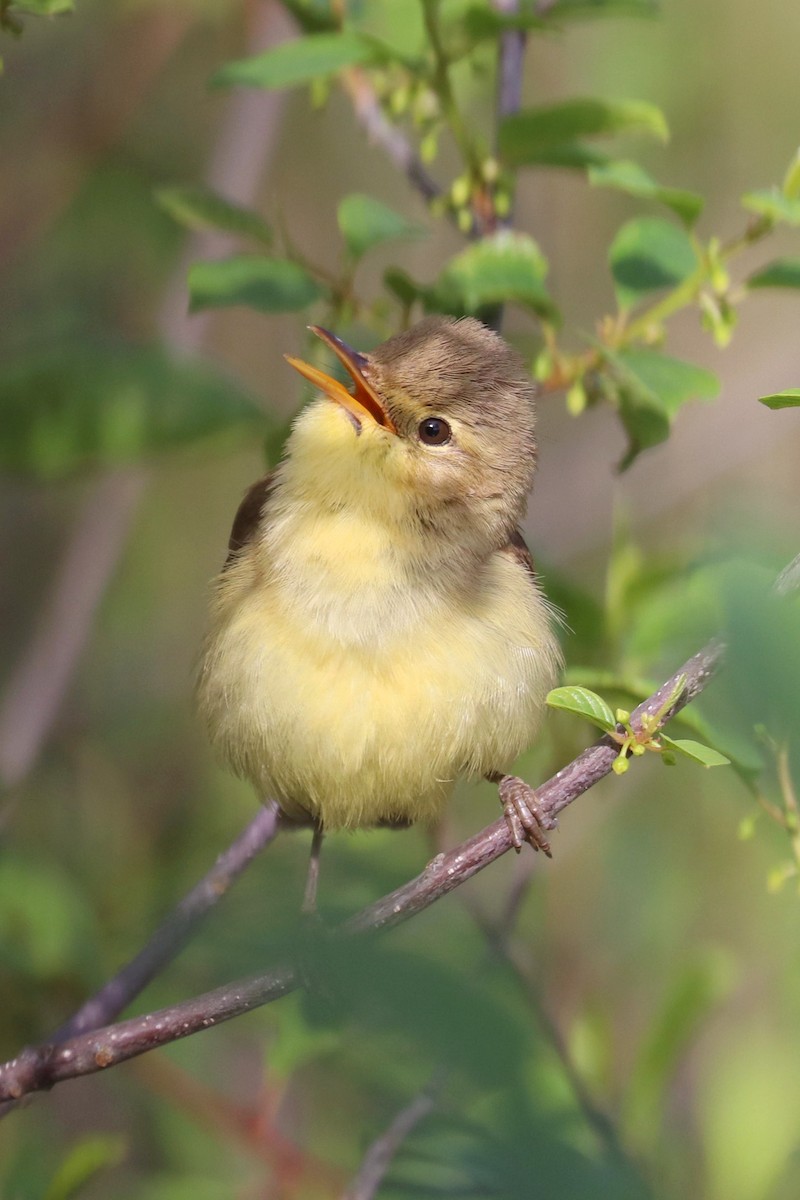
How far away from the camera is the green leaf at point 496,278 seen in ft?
8.41

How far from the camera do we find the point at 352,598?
8.46 ft

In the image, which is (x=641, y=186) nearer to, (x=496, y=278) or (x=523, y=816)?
(x=496, y=278)

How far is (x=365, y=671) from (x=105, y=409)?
0.92 meters

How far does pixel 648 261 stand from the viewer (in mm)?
2574

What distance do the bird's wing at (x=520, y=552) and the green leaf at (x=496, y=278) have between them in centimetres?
53

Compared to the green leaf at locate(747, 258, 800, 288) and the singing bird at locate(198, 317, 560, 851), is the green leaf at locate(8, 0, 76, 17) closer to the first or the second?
the singing bird at locate(198, 317, 560, 851)

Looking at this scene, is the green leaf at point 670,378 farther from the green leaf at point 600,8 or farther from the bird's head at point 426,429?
the green leaf at point 600,8

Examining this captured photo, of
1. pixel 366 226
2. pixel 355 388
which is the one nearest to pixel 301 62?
pixel 366 226

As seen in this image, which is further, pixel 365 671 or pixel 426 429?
pixel 426 429

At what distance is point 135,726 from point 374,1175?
2568 millimetres

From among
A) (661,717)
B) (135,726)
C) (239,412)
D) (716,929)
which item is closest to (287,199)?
(135,726)

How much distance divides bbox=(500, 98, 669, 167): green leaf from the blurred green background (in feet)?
2.19

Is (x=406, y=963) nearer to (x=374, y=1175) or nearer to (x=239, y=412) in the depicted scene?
(x=374, y=1175)

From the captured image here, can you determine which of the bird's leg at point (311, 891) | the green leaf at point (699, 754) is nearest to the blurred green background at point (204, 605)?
the green leaf at point (699, 754)
